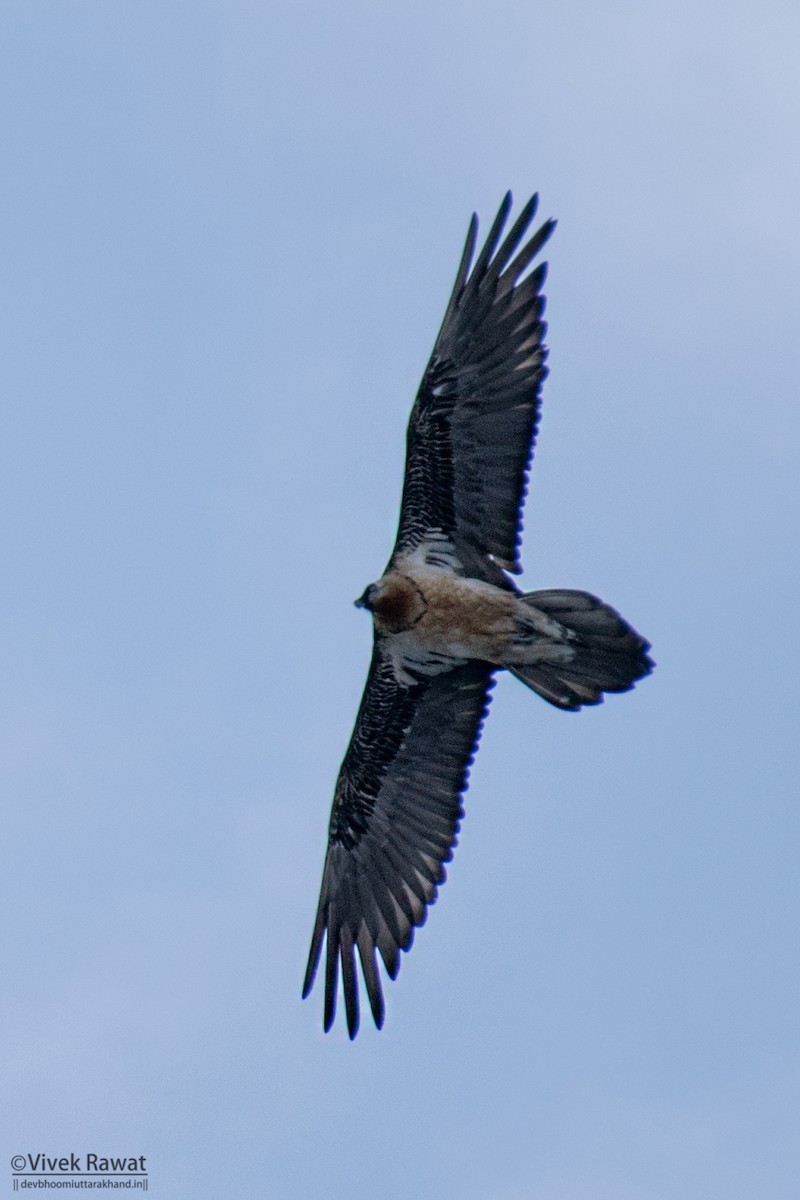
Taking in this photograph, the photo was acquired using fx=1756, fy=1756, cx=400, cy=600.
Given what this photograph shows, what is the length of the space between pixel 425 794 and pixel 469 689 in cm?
93

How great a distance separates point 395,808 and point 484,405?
11.0 ft

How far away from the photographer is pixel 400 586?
13.2 m

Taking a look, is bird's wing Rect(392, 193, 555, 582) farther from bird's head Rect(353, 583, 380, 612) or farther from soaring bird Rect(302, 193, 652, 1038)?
bird's head Rect(353, 583, 380, 612)

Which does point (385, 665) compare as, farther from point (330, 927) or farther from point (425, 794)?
point (330, 927)

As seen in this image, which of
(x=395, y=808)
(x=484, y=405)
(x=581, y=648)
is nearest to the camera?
(x=581, y=648)

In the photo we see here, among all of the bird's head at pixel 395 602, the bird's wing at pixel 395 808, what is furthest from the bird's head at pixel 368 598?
the bird's wing at pixel 395 808

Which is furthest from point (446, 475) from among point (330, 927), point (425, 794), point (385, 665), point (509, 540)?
point (330, 927)

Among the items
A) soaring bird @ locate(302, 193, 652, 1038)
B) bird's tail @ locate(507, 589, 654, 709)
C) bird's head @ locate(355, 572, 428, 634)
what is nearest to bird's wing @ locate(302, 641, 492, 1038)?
soaring bird @ locate(302, 193, 652, 1038)

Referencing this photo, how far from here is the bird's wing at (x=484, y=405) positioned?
42.6 feet

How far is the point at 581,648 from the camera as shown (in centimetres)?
1258

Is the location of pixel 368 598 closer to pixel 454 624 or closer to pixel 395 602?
pixel 395 602

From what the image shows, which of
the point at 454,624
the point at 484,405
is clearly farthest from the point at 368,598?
the point at 484,405

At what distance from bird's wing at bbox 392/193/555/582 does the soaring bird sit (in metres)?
0.01

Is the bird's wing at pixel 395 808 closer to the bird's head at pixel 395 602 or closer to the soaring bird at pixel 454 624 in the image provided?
the soaring bird at pixel 454 624
